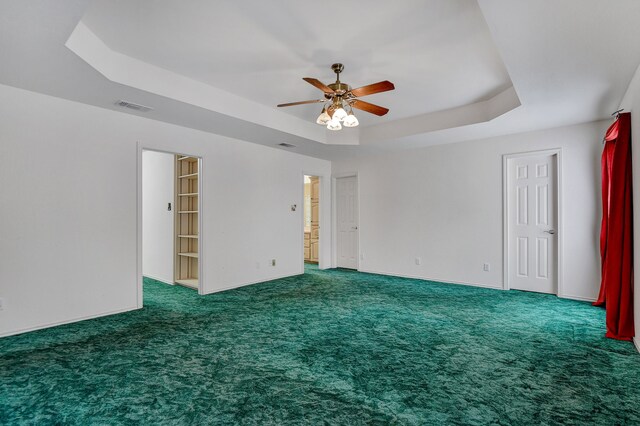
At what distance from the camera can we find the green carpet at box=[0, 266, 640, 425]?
6.59ft

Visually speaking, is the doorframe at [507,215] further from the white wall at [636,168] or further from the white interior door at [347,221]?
the white interior door at [347,221]

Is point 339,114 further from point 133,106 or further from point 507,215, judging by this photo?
point 507,215

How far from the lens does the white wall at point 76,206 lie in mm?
3340

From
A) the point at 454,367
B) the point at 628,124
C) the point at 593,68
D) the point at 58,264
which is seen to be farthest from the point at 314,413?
the point at 628,124

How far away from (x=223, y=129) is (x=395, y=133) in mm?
2750

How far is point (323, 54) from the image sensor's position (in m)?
3.29

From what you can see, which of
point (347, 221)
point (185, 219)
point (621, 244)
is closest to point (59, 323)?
point (185, 219)

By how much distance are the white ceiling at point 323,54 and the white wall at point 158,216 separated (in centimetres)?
183

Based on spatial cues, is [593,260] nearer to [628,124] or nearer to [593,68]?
[628,124]

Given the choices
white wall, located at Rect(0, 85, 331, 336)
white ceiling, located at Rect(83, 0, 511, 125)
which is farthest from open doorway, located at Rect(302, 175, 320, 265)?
white ceiling, located at Rect(83, 0, 511, 125)

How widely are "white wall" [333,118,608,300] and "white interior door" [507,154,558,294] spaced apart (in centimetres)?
18

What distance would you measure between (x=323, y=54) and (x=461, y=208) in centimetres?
368

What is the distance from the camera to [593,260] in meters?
4.55

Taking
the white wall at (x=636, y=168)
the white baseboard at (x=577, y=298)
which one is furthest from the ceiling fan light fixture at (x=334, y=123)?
the white baseboard at (x=577, y=298)
